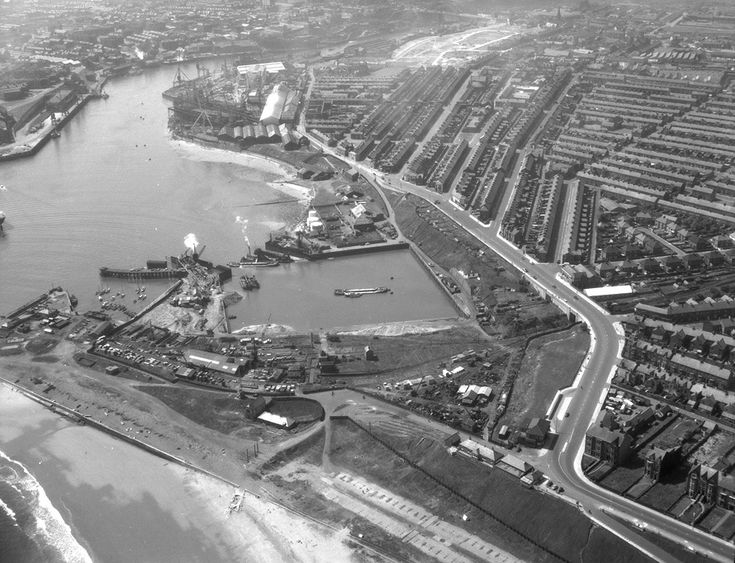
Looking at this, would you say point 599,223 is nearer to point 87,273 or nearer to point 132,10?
point 87,273

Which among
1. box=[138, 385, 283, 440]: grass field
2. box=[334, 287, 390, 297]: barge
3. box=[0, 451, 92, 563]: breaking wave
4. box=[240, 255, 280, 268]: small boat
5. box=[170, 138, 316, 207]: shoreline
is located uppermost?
box=[170, 138, 316, 207]: shoreline

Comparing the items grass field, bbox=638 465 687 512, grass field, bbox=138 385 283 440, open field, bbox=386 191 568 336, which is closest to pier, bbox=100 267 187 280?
grass field, bbox=138 385 283 440

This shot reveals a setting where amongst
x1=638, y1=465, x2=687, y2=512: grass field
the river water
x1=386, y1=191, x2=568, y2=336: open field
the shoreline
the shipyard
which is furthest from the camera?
the shoreline

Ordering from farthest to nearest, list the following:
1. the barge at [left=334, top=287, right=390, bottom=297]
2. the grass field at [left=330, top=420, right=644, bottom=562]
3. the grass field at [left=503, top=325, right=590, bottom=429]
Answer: the barge at [left=334, top=287, right=390, bottom=297] → the grass field at [left=503, top=325, right=590, bottom=429] → the grass field at [left=330, top=420, right=644, bottom=562]

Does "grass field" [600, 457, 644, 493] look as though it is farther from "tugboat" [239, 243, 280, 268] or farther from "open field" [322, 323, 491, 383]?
"tugboat" [239, 243, 280, 268]

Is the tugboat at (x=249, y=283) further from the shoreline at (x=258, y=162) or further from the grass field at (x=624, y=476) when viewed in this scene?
the grass field at (x=624, y=476)

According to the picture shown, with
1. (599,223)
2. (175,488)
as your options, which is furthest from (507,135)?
(175,488)
